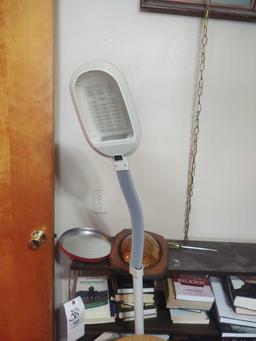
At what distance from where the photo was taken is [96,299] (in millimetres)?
1126

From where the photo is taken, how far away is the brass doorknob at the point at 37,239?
3.19ft

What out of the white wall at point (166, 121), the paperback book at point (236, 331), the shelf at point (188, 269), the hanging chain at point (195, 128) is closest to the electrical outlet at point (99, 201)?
the white wall at point (166, 121)

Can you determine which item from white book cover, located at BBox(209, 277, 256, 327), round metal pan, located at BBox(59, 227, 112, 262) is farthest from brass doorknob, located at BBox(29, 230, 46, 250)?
white book cover, located at BBox(209, 277, 256, 327)

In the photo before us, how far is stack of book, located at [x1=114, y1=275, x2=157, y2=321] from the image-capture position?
111 centimetres

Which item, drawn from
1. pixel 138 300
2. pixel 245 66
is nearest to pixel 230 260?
pixel 138 300

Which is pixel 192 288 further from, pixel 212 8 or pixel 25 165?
pixel 212 8

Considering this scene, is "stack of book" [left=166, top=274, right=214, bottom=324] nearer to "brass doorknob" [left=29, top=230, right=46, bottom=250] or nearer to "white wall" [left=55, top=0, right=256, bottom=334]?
"white wall" [left=55, top=0, right=256, bottom=334]

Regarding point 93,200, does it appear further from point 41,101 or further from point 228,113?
point 228,113

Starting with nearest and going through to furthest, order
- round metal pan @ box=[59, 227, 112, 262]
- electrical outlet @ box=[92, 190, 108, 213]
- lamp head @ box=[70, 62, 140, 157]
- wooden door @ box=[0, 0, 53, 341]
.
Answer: lamp head @ box=[70, 62, 140, 157] < wooden door @ box=[0, 0, 53, 341] < round metal pan @ box=[59, 227, 112, 262] < electrical outlet @ box=[92, 190, 108, 213]

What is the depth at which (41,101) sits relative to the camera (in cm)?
86

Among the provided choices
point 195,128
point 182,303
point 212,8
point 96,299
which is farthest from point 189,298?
point 212,8

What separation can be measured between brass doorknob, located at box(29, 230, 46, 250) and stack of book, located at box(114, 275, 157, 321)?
1.13 ft

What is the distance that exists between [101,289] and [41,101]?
749 mm

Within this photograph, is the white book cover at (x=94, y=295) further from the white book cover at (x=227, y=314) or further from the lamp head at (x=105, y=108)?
the lamp head at (x=105, y=108)
